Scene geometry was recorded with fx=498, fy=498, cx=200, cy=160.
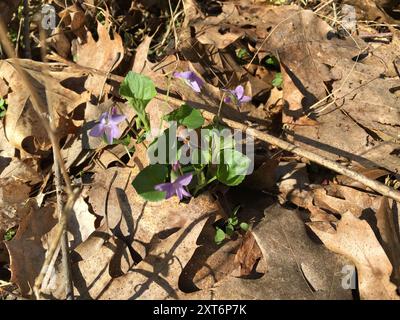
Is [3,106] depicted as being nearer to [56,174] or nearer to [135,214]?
[56,174]

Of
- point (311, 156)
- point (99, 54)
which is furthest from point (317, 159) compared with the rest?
point (99, 54)

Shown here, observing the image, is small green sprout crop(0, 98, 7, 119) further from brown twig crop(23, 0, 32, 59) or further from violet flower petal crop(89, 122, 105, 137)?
violet flower petal crop(89, 122, 105, 137)

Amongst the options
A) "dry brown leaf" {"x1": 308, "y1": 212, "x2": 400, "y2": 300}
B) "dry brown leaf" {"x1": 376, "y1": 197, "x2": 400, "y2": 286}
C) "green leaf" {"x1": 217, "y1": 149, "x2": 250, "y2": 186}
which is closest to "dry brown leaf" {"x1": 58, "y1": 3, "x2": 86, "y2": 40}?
"green leaf" {"x1": 217, "y1": 149, "x2": 250, "y2": 186}

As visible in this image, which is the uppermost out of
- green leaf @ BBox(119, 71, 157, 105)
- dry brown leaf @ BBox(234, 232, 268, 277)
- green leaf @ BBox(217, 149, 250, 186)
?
green leaf @ BBox(119, 71, 157, 105)

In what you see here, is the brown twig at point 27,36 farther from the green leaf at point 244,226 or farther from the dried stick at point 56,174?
the green leaf at point 244,226

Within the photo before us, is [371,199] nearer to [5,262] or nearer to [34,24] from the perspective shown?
[5,262]

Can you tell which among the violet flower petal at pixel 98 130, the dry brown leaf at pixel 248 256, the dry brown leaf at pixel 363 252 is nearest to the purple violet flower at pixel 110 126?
the violet flower petal at pixel 98 130
